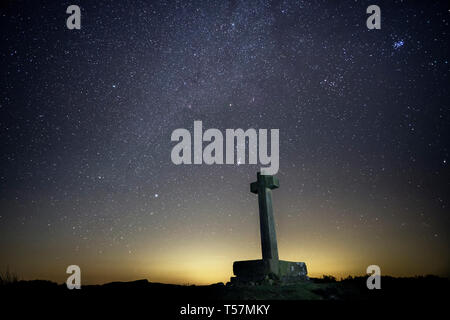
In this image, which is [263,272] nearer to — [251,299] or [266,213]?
[266,213]

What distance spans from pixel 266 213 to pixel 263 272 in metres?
2.05

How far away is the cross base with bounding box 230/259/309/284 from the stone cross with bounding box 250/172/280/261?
358 millimetres

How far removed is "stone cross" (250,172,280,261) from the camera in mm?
9758

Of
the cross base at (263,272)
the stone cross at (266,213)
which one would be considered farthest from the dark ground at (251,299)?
the stone cross at (266,213)

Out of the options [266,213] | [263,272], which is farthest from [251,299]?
[266,213]

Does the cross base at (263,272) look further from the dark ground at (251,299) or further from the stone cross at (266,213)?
the dark ground at (251,299)

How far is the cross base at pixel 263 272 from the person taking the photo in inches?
351

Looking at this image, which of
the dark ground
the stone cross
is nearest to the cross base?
the stone cross

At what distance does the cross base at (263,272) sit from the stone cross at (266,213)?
0.36 m
